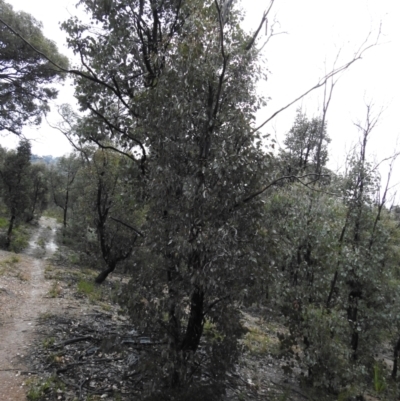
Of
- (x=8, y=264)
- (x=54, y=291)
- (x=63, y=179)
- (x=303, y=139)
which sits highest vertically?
(x=303, y=139)

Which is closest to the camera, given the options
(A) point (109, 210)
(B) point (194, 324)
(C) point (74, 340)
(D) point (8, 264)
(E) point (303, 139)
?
(B) point (194, 324)

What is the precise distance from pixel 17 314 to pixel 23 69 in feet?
33.0

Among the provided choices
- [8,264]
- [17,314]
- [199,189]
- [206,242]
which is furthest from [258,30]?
[8,264]

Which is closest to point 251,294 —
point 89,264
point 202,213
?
point 202,213

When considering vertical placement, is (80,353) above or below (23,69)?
below

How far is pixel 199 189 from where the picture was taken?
386 cm

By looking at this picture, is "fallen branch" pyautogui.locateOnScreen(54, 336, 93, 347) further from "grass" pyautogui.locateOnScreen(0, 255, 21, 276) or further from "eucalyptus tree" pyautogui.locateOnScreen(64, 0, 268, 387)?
"grass" pyautogui.locateOnScreen(0, 255, 21, 276)

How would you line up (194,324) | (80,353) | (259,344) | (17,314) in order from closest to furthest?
1. (194,324)
2. (80,353)
3. (17,314)
4. (259,344)

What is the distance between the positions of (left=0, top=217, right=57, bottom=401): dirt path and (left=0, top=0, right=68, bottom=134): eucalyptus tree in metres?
6.31

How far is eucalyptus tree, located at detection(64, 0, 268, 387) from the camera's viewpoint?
12.6 feet

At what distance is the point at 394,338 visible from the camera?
38.3 ft

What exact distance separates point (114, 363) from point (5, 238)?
57.6 feet

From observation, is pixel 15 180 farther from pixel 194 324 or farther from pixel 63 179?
pixel 63 179

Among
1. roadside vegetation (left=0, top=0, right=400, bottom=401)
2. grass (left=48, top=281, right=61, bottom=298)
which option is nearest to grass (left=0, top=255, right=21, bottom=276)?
grass (left=48, top=281, right=61, bottom=298)
